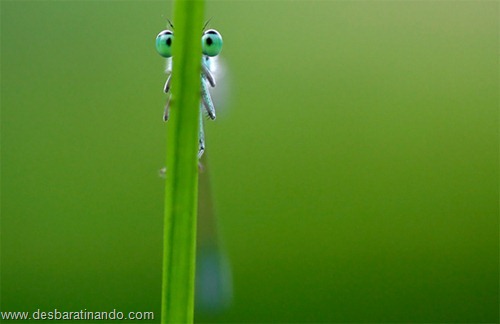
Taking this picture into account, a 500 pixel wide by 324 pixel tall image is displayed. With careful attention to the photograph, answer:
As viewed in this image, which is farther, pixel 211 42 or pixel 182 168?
pixel 211 42

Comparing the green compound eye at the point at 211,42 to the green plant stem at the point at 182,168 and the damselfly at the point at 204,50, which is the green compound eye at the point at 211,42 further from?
the green plant stem at the point at 182,168

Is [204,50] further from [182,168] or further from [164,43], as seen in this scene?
[182,168]

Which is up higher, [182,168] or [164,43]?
[164,43]

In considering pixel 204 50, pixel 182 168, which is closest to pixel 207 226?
pixel 204 50

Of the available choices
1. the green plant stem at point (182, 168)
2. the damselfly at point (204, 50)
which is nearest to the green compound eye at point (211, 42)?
the damselfly at point (204, 50)

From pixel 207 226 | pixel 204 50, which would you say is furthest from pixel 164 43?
pixel 207 226

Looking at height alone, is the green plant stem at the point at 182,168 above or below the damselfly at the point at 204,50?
below

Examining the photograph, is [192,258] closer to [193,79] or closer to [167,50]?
[193,79]
